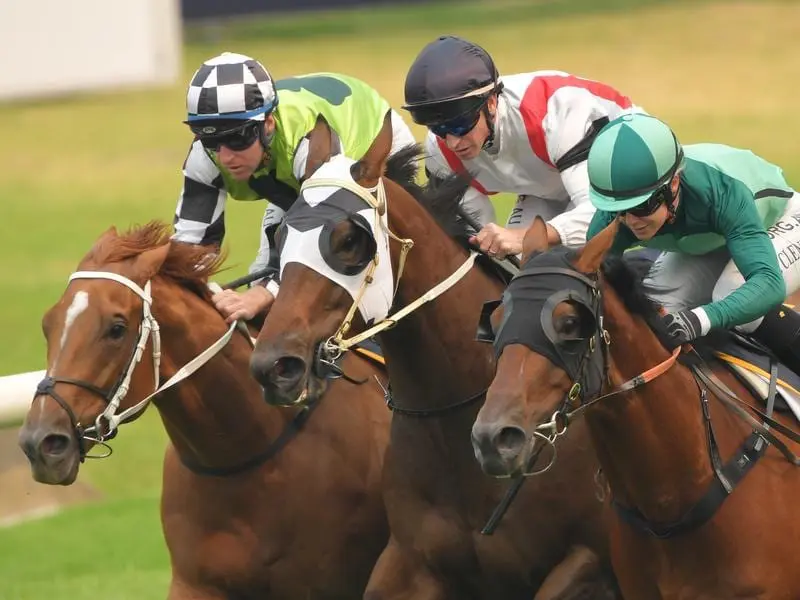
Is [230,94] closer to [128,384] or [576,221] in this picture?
[128,384]

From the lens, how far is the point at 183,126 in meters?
22.4

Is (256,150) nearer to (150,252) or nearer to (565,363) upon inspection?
(150,252)

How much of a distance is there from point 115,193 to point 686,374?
48.4 ft

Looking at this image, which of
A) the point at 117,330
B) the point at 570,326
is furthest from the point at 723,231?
the point at 117,330

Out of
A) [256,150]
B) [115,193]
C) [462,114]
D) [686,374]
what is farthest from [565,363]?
[115,193]

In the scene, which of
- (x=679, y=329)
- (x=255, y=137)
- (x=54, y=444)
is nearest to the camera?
(x=679, y=329)

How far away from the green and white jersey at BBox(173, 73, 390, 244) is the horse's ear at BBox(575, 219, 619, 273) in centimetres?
149

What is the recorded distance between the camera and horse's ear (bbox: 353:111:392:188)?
494 centimetres

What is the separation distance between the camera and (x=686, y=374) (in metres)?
4.76

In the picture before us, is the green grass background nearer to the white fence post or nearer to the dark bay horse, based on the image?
the white fence post

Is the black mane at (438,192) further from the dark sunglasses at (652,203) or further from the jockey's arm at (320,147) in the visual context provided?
the dark sunglasses at (652,203)

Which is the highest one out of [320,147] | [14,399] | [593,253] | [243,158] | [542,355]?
[593,253]

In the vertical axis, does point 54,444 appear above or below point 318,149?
below

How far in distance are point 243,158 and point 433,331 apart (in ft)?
3.05
